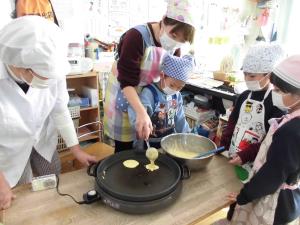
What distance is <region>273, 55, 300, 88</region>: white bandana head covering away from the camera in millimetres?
848

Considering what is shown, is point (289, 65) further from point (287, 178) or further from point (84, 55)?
point (84, 55)

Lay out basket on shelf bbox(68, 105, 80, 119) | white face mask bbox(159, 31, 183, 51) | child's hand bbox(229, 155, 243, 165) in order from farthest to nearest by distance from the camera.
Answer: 1. basket on shelf bbox(68, 105, 80, 119)
2. white face mask bbox(159, 31, 183, 51)
3. child's hand bbox(229, 155, 243, 165)

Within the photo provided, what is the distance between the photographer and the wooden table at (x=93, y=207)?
765 mm

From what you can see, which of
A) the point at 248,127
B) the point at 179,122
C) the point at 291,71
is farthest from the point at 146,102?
the point at 291,71

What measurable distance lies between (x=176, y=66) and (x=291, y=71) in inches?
18.7

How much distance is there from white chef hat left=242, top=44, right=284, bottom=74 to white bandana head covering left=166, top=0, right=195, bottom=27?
1.02 feet

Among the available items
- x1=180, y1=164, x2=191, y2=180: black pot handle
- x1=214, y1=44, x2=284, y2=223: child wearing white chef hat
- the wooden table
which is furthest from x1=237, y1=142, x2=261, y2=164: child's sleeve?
x1=180, y1=164, x2=191, y2=180: black pot handle

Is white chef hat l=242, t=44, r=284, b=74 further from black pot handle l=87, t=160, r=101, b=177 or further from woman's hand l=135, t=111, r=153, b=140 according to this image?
black pot handle l=87, t=160, r=101, b=177

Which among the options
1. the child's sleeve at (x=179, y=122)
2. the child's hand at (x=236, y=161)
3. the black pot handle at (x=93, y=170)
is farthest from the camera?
the child's sleeve at (x=179, y=122)

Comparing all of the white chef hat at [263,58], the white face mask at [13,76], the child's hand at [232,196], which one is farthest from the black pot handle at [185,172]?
the white face mask at [13,76]

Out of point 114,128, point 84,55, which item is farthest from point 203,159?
point 84,55

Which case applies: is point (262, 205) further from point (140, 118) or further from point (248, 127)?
point (140, 118)

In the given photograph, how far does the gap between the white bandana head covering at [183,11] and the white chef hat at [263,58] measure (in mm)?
310

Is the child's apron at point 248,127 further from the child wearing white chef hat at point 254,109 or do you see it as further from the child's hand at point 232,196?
the child's hand at point 232,196
